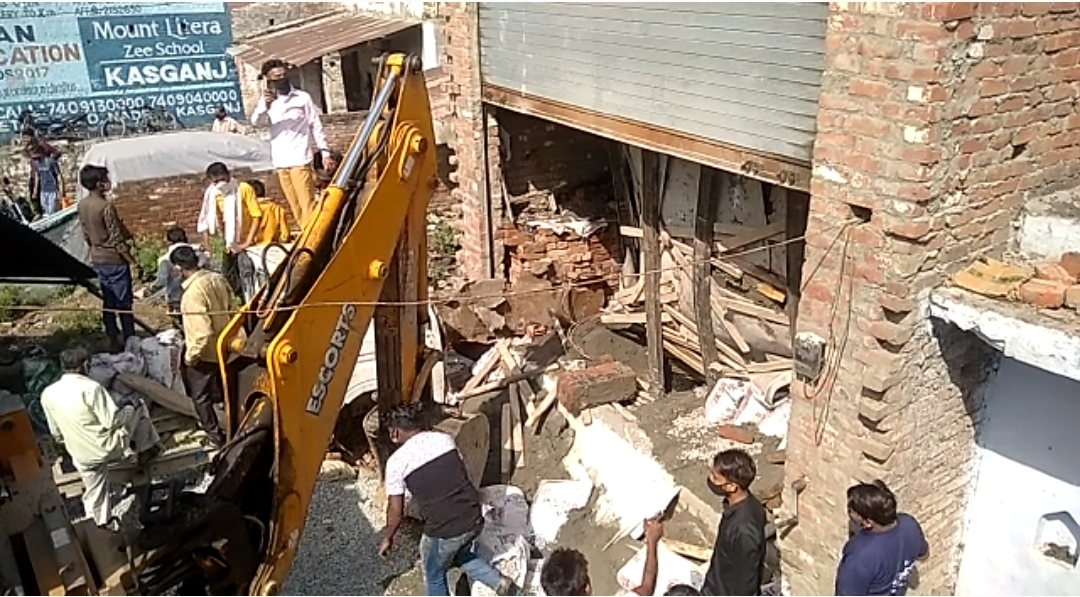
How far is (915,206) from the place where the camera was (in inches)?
173

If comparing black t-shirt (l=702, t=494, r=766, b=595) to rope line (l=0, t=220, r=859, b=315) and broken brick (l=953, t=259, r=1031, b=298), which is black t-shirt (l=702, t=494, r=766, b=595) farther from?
broken brick (l=953, t=259, r=1031, b=298)

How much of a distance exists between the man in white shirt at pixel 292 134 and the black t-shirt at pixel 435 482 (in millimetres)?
3809

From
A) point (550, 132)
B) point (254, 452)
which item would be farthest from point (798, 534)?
point (550, 132)

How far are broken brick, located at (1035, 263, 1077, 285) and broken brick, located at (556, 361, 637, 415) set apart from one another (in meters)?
3.51

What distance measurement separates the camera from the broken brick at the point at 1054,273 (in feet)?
14.4

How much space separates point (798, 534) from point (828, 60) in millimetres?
2831

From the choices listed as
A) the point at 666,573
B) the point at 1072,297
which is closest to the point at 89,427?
the point at 666,573

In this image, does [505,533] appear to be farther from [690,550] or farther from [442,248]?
[442,248]

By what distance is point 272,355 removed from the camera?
188 inches

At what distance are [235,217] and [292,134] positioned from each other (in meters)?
1.05

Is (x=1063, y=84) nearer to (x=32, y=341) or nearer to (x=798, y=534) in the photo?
(x=798, y=534)

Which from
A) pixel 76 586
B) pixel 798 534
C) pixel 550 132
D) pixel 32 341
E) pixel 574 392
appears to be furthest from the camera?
pixel 32 341

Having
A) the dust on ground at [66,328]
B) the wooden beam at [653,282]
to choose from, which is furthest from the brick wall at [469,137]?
the dust on ground at [66,328]

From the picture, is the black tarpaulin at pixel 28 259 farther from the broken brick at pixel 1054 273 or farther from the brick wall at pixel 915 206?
the broken brick at pixel 1054 273
